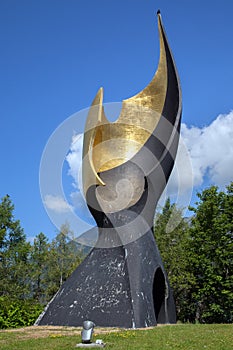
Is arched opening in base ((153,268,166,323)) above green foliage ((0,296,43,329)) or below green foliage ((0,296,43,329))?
above

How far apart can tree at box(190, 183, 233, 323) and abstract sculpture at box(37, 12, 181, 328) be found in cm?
1007

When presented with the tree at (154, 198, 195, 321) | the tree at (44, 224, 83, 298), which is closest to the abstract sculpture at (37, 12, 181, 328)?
the tree at (154, 198, 195, 321)

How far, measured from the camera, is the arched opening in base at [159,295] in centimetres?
1242

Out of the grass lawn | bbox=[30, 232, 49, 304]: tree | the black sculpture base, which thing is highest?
bbox=[30, 232, 49, 304]: tree

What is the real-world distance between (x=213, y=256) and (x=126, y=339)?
1558cm

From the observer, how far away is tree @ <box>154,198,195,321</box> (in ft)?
79.6

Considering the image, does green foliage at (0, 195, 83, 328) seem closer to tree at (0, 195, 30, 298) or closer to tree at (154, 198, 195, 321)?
tree at (0, 195, 30, 298)

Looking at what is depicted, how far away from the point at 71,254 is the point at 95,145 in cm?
2070

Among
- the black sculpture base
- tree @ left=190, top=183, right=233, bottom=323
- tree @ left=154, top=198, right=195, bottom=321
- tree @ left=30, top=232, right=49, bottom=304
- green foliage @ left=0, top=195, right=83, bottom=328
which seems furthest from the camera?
tree @ left=30, top=232, right=49, bottom=304

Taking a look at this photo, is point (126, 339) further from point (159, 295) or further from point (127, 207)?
point (127, 207)

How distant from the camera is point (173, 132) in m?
13.3

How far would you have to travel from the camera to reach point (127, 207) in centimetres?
1270

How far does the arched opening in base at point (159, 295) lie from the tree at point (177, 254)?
10913 millimetres

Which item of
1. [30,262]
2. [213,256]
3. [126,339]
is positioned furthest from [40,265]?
[126,339]
